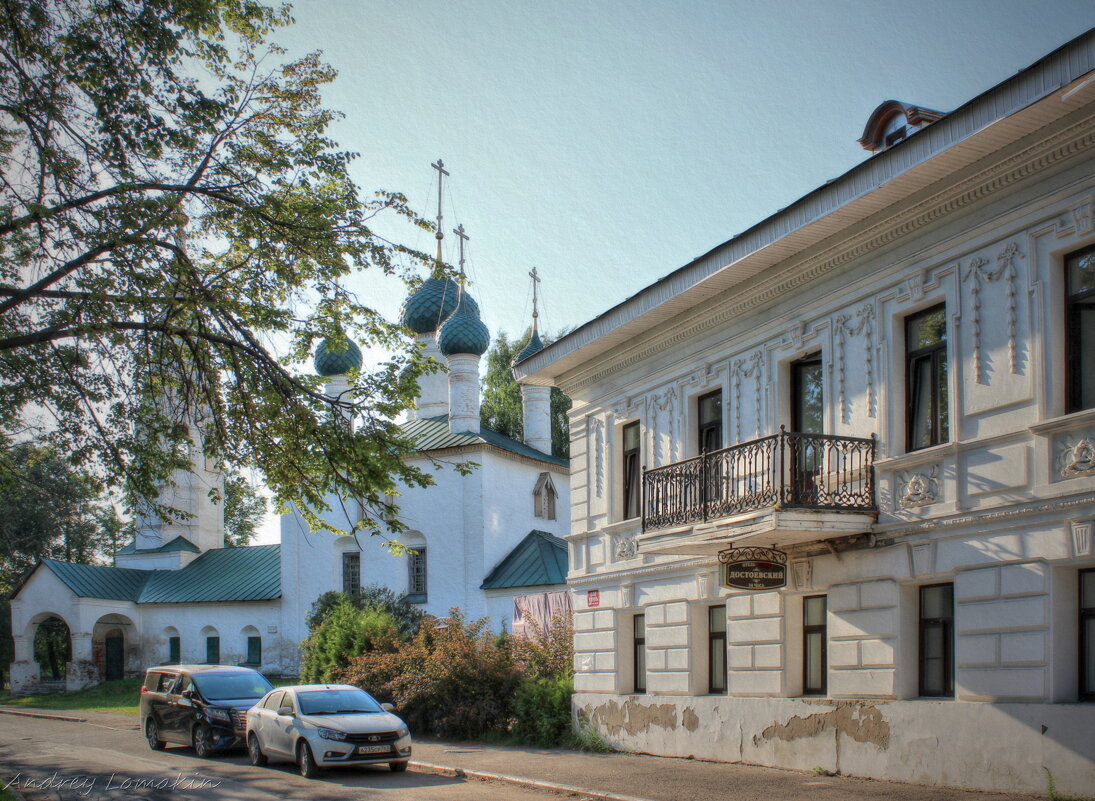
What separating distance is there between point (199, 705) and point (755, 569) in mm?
11036

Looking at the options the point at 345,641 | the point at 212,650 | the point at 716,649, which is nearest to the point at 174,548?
the point at 212,650

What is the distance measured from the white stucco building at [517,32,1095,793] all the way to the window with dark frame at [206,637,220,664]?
26678mm

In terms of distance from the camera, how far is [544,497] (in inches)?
1558

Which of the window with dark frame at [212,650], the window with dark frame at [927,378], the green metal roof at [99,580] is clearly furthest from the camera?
the green metal roof at [99,580]

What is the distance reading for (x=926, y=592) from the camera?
13570 mm

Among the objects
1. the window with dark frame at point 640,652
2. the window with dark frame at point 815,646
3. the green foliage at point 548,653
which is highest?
the window with dark frame at point 815,646

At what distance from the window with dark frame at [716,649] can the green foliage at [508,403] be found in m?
33.0

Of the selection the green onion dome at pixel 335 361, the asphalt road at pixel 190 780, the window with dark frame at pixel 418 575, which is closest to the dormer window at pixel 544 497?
the window with dark frame at pixel 418 575

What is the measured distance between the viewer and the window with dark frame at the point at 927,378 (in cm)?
1344

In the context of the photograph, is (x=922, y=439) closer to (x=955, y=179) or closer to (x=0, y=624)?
(x=955, y=179)

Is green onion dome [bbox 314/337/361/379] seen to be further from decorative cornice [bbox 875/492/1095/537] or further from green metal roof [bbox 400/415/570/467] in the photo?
decorative cornice [bbox 875/492/1095/537]

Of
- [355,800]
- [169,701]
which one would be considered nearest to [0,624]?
[169,701]

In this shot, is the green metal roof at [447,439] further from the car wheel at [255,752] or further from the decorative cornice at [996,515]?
the decorative cornice at [996,515]

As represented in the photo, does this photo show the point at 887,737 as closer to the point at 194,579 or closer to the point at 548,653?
the point at 548,653
